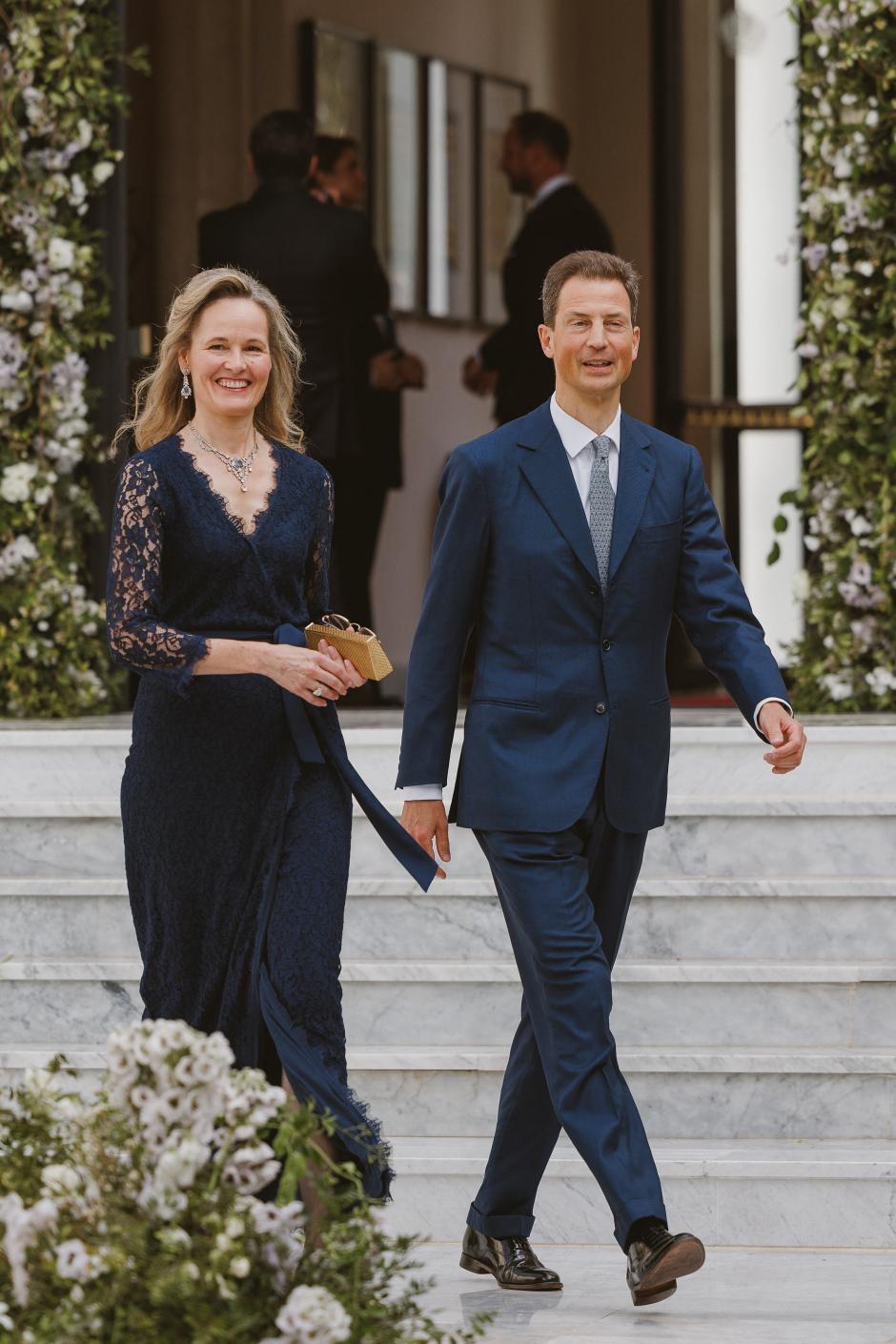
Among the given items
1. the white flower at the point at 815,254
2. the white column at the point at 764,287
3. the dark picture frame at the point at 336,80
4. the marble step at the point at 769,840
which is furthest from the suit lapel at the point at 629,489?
the white column at the point at 764,287

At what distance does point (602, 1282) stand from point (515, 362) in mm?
4579

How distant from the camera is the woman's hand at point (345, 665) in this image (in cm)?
388

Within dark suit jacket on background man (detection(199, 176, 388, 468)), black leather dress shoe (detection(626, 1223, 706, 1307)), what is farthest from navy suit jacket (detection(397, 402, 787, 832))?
dark suit jacket on background man (detection(199, 176, 388, 468))

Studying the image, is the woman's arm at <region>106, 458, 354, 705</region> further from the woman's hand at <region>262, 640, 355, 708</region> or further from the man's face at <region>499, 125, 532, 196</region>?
the man's face at <region>499, 125, 532, 196</region>

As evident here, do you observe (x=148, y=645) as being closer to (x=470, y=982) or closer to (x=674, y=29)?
(x=470, y=982)

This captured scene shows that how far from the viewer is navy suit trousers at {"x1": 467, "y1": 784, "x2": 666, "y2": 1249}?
12.8ft

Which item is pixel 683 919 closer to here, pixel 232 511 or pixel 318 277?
pixel 232 511

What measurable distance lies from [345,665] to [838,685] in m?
3.25

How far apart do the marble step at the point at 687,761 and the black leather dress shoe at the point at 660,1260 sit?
197cm

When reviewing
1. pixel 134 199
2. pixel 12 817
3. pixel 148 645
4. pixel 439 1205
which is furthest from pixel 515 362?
pixel 148 645

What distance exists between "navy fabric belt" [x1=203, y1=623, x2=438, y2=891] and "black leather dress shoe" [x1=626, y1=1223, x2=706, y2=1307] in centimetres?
69

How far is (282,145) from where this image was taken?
7488 millimetres

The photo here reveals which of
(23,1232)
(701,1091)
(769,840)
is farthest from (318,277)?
(23,1232)

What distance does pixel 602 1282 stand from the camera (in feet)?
14.3
